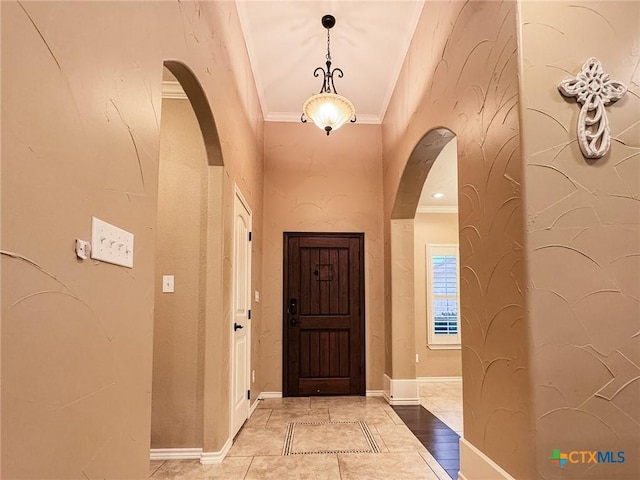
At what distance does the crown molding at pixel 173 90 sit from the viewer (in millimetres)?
3219

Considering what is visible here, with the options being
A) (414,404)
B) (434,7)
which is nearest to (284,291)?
(414,404)

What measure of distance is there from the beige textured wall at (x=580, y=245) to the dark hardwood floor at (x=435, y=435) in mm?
1196

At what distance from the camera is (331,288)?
5289 millimetres

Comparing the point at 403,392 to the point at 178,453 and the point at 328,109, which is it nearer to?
the point at 178,453

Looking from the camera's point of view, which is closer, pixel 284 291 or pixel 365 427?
pixel 365 427

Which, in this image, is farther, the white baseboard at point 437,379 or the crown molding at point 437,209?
the crown molding at point 437,209

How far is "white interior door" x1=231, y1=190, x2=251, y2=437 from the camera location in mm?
3471

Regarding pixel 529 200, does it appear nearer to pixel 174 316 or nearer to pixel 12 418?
pixel 12 418

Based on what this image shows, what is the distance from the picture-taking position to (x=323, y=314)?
17.2ft

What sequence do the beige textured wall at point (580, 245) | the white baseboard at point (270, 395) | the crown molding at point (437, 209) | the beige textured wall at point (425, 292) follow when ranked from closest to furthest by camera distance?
the beige textured wall at point (580, 245) < the white baseboard at point (270, 395) < the beige textured wall at point (425, 292) < the crown molding at point (437, 209)

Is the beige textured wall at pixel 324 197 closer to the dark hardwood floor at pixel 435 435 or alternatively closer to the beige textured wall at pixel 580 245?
the dark hardwood floor at pixel 435 435

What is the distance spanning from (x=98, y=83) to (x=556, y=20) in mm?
1905

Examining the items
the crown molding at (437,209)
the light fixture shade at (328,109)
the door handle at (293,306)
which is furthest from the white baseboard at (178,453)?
the crown molding at (437,209)

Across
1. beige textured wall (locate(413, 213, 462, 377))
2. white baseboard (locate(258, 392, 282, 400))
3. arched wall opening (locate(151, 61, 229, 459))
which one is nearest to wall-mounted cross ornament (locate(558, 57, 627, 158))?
arched wall opening (locate(151, 61, 229, 459))
